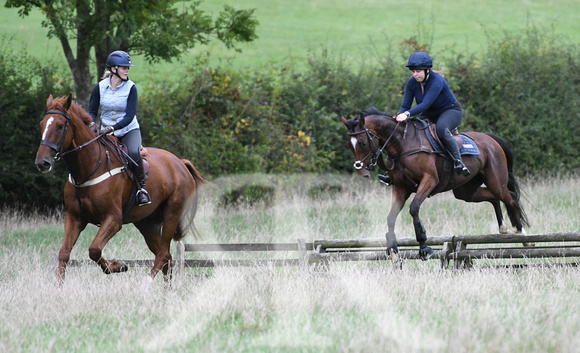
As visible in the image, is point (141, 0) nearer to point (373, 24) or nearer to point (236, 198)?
point (236, 198)

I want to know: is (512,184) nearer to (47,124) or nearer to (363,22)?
(47,124)

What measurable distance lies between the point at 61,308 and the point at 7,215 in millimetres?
9065

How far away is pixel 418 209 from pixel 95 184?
3.67 meters

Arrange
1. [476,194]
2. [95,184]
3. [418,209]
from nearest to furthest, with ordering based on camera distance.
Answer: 1. [95,184]
2. [418,209]
3. [476,194]

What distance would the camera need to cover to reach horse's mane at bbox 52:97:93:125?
8.02 metres

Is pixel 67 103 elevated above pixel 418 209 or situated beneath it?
elevated above

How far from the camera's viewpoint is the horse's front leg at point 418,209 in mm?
9141

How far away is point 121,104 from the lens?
878 cm

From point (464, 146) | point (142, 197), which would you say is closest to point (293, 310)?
point (142, 197)

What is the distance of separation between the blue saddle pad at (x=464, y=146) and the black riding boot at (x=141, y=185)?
3.50 metres

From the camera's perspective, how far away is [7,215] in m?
15.6

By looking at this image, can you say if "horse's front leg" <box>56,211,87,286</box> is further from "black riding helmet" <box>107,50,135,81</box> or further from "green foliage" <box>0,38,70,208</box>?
"green foliage" <box>0,38,70,208</box>

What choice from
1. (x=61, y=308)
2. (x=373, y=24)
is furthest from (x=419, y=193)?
(x=373, y=24)

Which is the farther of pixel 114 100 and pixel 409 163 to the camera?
pixel 409 163
